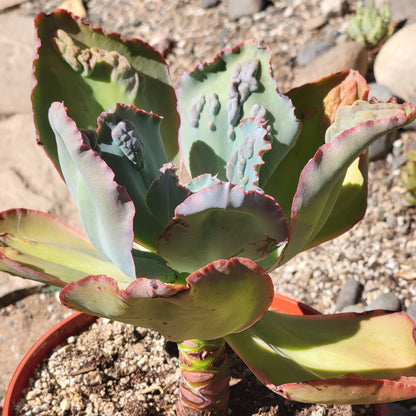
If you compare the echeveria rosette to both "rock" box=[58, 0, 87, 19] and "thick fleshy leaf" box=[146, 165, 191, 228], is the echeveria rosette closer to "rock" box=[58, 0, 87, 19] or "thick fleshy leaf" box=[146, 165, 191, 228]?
"thick fleshy leaf" box=[146, 165, 191, 228]

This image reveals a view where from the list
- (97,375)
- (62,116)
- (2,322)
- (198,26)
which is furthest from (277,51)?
(62,116)

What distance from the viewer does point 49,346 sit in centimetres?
139

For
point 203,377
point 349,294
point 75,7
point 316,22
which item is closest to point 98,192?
point 203,377

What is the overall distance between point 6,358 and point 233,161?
1383 mm

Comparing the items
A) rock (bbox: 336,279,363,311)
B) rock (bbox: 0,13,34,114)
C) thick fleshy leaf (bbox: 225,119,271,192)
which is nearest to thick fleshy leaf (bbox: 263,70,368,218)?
thick fleshy leaf (bbox: 225,119,271,192)

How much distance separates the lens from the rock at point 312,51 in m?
2.84

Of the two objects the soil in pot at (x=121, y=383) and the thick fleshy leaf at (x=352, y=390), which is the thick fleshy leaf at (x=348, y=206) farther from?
the soil in pot at (x=121, y=383)

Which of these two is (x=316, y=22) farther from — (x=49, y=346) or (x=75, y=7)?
(x=49, y=346)

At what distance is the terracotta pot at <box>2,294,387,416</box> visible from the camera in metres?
1.26

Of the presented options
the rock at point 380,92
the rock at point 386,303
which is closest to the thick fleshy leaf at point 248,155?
the rock at point 386,303

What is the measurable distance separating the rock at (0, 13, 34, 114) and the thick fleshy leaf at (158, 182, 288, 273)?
86.5 inches

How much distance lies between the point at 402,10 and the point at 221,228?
2.53 m

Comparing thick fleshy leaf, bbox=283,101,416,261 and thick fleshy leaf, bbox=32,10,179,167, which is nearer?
thick fleshy leaf, bbox=283,101,416,261

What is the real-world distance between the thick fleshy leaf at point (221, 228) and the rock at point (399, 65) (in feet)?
6.30
